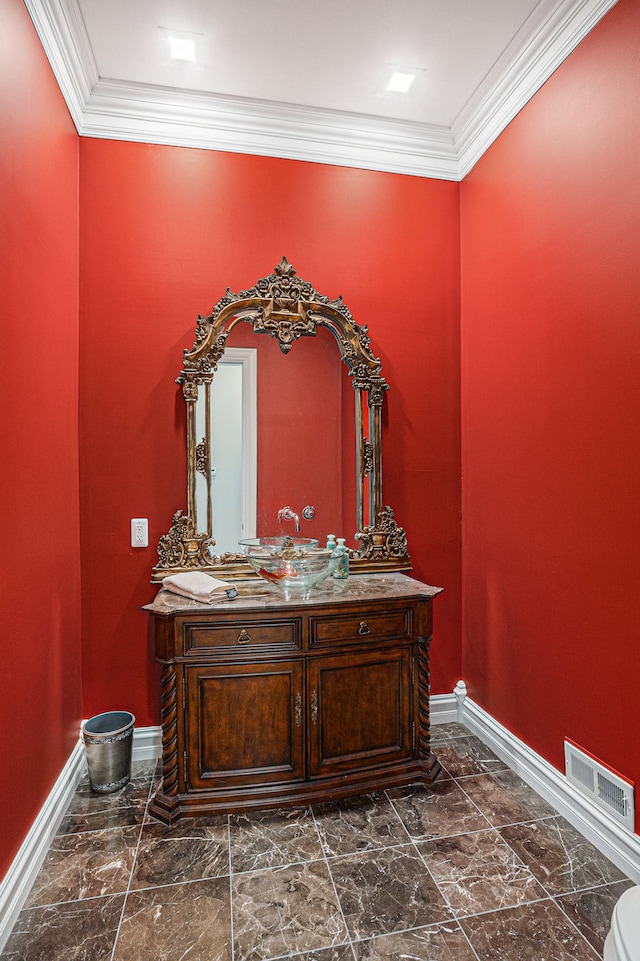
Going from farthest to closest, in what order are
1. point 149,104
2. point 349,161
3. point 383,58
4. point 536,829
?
1. point 349,161
2. point 149,104
3. point 383,58
4. point 536,829

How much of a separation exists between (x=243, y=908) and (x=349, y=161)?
313cm

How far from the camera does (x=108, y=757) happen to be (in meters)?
2.17

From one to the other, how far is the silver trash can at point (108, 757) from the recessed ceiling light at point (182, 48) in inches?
111

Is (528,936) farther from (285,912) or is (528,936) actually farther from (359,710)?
(359,710)

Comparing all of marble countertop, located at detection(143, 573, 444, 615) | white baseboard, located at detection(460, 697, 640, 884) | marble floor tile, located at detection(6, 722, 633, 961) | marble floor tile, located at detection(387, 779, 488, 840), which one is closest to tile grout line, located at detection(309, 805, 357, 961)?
marble floor tile, located at detection(6, 722, 633, 961)

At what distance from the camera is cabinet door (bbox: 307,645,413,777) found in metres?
2.11

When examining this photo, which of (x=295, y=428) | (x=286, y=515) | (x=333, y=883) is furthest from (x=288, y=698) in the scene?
(x=295, y=428)

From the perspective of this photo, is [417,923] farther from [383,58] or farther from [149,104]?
[149,104]

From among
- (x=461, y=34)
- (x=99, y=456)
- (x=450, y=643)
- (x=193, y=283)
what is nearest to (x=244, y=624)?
(x=99, y=456)

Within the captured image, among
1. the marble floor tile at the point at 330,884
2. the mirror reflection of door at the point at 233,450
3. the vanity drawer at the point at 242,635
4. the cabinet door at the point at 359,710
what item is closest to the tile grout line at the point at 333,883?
the marble floor tile at the point at 330,884

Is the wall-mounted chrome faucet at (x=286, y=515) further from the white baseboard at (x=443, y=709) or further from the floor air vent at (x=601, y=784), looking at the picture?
the floor air vent at (x=601, y=784)

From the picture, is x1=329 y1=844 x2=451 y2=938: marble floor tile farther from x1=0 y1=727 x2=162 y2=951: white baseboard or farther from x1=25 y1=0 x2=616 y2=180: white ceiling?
x1=25 y1=0 x2=616 y2=180: white ceiling

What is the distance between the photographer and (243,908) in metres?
1.60

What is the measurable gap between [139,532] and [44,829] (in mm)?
1158
